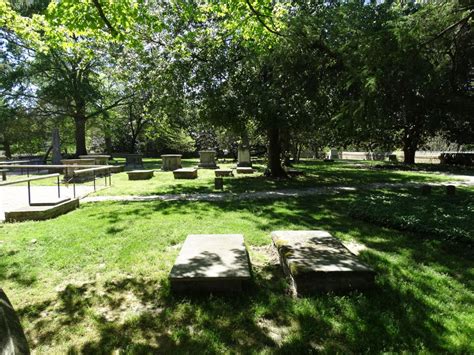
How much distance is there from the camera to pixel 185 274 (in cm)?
372

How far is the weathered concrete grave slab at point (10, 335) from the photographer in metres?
1.25

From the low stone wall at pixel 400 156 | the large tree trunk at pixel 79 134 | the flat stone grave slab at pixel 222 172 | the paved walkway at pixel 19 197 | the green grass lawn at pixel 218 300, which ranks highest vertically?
the large tree trunk at pixel 79 134

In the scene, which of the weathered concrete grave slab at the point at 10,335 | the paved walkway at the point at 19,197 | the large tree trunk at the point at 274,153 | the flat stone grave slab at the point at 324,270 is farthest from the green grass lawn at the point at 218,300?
the large tree trunk at the point at 274,153

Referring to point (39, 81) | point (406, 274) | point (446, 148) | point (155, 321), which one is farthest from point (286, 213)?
point (446, 148)

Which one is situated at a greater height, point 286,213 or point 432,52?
point 432,52

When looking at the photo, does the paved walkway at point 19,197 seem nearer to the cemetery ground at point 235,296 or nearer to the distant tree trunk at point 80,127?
the cemetery ground at point 235,296

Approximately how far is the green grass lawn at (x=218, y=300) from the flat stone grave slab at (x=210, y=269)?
5.7 inches

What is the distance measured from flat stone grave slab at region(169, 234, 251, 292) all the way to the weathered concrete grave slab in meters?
2.22

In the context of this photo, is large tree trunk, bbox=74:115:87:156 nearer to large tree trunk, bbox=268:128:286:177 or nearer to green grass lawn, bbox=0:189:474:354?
large tree trunk, bbox=268:128:286:177

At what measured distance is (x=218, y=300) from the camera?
11.9 ft

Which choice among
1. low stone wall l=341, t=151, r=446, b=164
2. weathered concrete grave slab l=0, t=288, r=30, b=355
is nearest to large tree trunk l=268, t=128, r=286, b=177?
weathered concrete grave slab l=0, t=288, r=30, b=355

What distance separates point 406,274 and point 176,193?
8568 mm

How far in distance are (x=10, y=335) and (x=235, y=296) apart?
270 cm

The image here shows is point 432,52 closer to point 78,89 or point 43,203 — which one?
point 43,203
